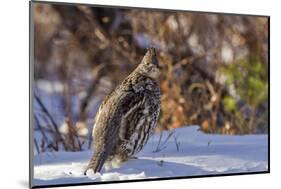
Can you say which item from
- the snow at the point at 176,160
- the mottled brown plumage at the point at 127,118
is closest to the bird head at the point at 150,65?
the mottled brown plumage at the point at 127,118

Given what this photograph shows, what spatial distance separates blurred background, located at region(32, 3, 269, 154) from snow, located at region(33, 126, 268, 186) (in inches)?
2.2

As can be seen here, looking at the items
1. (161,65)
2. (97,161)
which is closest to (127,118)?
(97,161)

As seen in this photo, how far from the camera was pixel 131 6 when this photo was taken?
3.63 metres

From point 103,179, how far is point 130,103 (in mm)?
434

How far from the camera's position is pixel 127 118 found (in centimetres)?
355

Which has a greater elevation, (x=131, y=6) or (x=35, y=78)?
(x=131, y=6)

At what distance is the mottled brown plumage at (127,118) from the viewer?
3.52 metres

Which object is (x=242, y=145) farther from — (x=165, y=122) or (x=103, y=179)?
(x=103, y=179)

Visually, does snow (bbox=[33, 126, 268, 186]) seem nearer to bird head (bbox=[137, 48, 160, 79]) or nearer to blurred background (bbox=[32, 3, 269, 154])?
blurred background (bbox=[32, 3, 269, 154])

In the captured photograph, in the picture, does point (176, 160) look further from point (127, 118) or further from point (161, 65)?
point (161, 65)

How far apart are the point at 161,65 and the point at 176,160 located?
1.78 ft

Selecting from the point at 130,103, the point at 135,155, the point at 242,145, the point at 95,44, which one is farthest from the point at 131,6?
the point at 242,145

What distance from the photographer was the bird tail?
11.5ft

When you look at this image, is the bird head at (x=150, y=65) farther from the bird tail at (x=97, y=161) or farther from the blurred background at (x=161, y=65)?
the bird tail at (x=97, y=161)
